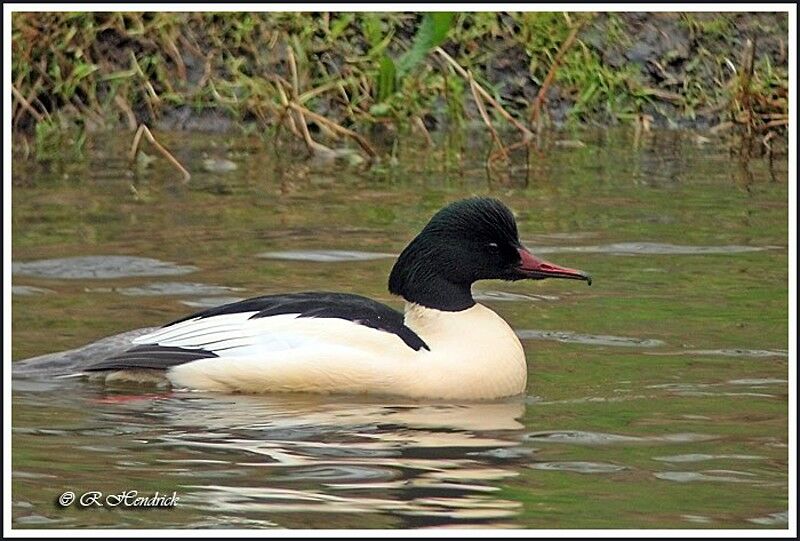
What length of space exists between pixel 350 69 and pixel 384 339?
20.9ft

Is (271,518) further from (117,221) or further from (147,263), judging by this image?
(117,221)

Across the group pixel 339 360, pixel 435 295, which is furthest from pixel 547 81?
pixel 339 360

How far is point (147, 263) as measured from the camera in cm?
966

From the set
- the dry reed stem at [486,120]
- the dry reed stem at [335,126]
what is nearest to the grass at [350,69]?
the dry reed stem at [335,126]

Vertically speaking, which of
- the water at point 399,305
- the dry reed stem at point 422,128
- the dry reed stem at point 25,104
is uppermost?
the dry reed stem at point 25,104

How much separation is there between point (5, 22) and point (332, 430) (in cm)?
344

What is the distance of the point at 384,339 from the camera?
7.50 metres

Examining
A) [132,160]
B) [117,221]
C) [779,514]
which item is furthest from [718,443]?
[132,160]

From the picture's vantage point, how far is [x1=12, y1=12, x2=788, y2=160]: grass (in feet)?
44.3

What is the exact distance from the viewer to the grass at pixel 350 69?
13.5 metres

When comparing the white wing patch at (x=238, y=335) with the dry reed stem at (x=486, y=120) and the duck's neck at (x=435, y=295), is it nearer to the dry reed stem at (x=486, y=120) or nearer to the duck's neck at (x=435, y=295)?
the duck's neck at (x=435, y=295)

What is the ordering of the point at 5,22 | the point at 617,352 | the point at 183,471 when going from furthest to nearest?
1. the point at 5,22
2. the point at 617,352
3. the point at 183,471

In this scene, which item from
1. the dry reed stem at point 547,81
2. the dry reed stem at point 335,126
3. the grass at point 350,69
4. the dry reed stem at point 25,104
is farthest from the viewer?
the grass at point 350,69

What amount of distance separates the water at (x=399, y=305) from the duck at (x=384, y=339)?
0.10 metres
